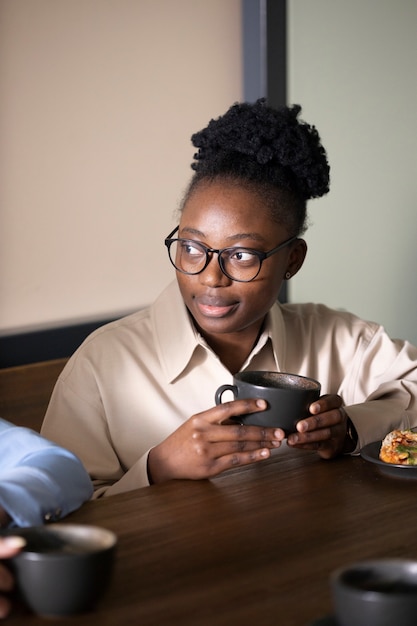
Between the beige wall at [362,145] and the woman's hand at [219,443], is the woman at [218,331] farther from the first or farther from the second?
the beige wall at [362,145]

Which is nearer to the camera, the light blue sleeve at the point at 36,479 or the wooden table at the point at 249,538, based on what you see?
the wooden table at the point at 249,538

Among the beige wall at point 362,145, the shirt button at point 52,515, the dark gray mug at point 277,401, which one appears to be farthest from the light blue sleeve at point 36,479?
the beige wall at point 362,145

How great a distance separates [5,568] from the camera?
1040 mm

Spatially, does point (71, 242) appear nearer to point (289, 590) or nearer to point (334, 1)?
point (334, 1)

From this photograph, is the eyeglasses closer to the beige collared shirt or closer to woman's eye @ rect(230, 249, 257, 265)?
woman's eye @ rect(230, 249, 257, 265)

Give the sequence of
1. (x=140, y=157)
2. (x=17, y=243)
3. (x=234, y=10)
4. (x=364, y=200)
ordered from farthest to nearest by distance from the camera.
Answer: (x=364, y=200) → (x=234, y=10) → (x=140, y=157) → (x=17, y=243)

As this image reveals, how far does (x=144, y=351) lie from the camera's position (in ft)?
6.66

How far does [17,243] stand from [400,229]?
5.22 ft

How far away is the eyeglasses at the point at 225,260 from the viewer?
1.88 m

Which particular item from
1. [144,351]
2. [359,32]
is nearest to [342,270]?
[359,32]

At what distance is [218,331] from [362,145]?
188cm

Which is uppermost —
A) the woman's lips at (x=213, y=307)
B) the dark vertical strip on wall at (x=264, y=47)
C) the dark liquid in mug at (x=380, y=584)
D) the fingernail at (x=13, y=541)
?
the dark vertical strip on wall at (x=264, y=47)

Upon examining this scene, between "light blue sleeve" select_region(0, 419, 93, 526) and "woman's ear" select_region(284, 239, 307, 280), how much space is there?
0.81 m

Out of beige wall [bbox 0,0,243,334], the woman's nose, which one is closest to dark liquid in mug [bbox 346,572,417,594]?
the woman's nose
